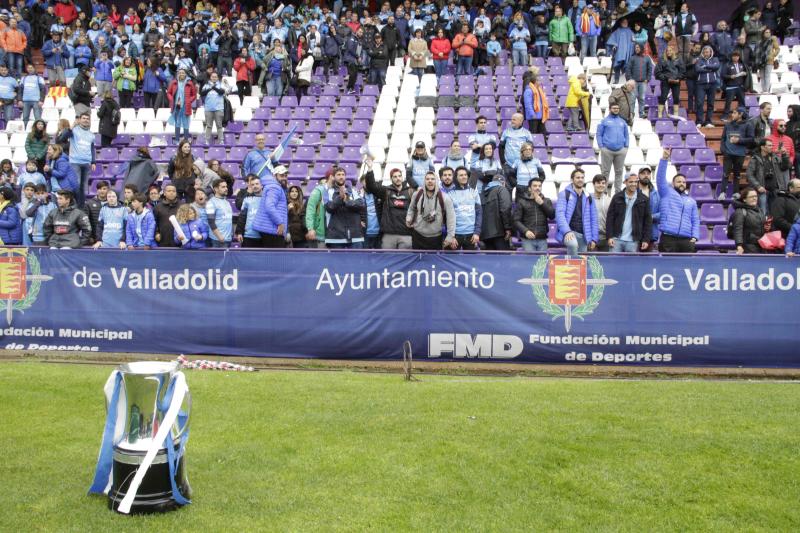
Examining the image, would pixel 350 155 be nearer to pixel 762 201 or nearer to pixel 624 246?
pixel 624 246

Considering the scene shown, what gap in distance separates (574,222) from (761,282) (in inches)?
115

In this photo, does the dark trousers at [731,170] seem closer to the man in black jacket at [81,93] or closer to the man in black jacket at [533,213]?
the man in black jacket at [533,213]

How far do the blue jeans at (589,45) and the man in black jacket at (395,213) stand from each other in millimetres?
12194

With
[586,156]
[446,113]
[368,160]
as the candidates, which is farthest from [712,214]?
[368,160]

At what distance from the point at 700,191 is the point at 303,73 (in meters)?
10.7

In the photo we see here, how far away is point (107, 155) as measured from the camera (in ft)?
71.1

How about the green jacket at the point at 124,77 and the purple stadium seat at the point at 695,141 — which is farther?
the green jacket at the point at 124,77

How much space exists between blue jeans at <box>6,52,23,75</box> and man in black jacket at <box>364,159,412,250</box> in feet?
51.2

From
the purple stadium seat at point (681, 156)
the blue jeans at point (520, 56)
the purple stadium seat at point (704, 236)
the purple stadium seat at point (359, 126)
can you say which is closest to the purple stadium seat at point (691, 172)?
the purple stadium seat at point (681, 156)

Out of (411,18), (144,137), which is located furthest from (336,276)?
(411,18)

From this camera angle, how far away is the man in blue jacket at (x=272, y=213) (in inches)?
530

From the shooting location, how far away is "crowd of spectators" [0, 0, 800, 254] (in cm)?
1371

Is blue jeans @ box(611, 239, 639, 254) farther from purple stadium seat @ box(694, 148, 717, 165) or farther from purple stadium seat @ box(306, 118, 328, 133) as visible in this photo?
purple stadium seat @ box(306, 118, 328, 133)

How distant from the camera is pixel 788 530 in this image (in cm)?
623
